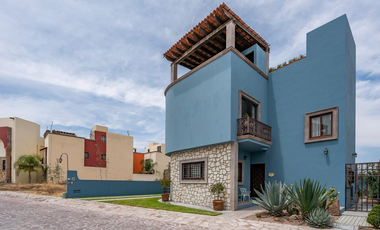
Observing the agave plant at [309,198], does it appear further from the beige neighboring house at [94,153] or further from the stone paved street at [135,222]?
the beige neighboring house at [94,153]

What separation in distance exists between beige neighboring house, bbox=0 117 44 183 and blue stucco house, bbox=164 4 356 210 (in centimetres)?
2255

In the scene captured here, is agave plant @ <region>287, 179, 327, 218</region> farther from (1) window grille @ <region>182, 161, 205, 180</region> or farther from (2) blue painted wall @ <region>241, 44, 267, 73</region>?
(2) blue painted wall @ <region>241, 44, 267, 73</region>

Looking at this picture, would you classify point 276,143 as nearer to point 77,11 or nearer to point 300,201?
point 300,201

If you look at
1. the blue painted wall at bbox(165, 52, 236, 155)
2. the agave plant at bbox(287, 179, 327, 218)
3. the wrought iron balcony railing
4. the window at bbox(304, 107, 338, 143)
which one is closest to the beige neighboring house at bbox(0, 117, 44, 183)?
the blue painted wall at bbox(165, 52, 236, 155)

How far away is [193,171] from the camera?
44.3ft

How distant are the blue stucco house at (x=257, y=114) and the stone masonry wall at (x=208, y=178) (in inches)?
1.9

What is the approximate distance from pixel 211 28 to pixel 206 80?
311 cm

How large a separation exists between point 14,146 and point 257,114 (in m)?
28.8

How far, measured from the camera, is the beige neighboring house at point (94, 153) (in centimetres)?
2817

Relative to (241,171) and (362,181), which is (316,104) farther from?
(241,171)

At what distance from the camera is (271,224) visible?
317 inches

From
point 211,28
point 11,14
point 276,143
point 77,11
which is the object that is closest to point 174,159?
point 276,143

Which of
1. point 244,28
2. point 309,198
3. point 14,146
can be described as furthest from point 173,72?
point 14,146

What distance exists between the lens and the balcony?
11298mm
